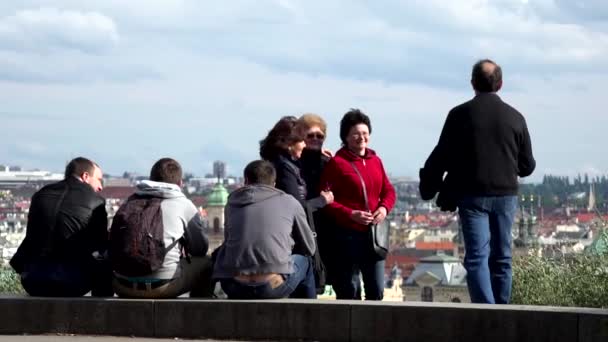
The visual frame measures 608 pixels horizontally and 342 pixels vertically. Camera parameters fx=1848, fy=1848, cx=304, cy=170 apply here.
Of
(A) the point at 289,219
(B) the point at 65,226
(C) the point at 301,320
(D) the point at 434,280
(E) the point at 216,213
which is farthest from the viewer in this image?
(E) the point at 216,213

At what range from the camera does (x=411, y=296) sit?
124 m

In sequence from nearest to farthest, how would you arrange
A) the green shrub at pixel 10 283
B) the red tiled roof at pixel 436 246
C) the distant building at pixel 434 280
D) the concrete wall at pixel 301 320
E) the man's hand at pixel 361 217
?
the concrete wall at pixel 301 320 < the man's hand at pixel 361 217 < the green shrub at pixel 10 283 < the distant building at pixel 434 280 < the red tiled roof at pixel 436 246

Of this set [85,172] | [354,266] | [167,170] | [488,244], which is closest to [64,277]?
[85,172]

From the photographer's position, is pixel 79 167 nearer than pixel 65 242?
No

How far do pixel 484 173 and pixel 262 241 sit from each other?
1.43 m

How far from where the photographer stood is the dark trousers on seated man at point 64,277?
10.4m

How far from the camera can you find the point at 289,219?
33.1 ft

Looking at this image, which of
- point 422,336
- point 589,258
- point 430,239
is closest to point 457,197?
point 422,336

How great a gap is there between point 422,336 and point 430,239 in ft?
609

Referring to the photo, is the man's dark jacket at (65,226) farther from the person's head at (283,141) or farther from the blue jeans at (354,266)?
the blue jeans at (354,266)

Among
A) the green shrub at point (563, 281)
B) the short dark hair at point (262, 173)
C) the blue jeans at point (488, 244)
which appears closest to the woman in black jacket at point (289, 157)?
the short dark hair at point (262, 173)

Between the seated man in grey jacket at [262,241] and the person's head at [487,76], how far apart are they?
4.39ft

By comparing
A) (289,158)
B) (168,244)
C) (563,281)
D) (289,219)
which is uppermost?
(289,158)

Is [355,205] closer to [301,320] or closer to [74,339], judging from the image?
[301,320]
